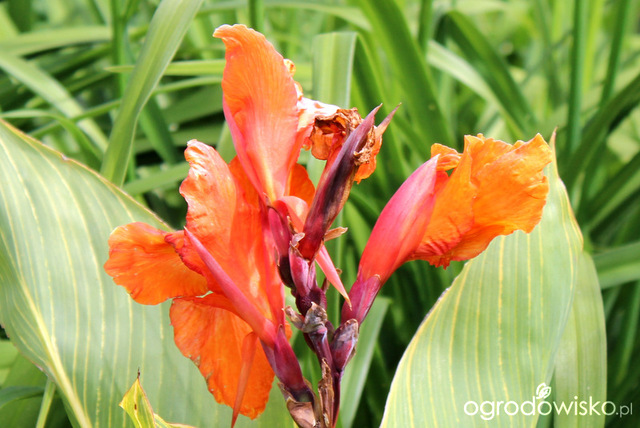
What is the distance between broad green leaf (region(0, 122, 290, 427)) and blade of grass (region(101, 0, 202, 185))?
0.03 metres

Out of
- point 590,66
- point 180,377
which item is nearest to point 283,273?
point 180,377

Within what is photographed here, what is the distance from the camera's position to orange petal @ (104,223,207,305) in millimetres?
414

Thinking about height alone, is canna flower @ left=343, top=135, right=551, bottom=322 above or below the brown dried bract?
below

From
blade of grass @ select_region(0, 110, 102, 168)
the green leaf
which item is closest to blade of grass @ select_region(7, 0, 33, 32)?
blade of grass @ select_region(0, 110, 102, 168)

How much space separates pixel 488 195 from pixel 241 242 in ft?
0.58

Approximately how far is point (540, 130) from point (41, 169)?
81 centimetres

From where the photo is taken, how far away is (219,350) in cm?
45

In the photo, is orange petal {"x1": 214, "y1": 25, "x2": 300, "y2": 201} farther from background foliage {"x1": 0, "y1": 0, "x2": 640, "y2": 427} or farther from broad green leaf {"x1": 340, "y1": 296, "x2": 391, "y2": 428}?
broad green leaf {"x1": 340, "y1": 296, "x2": 391, "y2": 428}

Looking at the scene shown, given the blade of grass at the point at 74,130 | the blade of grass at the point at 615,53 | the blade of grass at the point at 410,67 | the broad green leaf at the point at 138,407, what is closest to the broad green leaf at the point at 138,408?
the broad green leaf at the point at 138,407

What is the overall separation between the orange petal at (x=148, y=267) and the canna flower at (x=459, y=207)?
12cm

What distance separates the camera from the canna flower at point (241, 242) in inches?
15.3

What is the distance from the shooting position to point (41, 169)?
0.56m

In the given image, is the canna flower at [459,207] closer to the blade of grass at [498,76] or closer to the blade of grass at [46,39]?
the blade of grass at [498,76]

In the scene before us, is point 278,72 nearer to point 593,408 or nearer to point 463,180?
point 463,180
